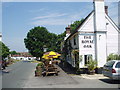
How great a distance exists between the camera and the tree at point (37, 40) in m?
62.3

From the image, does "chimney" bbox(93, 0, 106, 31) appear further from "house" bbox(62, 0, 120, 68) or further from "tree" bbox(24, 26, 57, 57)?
"tree" bbox(24, 26, 57, 57)

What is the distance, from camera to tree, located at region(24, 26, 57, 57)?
6228cm

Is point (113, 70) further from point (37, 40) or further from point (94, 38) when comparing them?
point (37, 40)

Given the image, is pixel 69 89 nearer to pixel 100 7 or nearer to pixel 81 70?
pixel 81 70

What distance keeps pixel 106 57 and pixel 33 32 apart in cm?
4721

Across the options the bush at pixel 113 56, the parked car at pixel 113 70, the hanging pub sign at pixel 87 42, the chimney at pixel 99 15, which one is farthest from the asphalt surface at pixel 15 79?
the chimney at pixel 99 15

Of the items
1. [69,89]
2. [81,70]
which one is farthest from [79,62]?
[69,89]

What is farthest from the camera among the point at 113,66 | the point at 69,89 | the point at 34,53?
the point at 34,53

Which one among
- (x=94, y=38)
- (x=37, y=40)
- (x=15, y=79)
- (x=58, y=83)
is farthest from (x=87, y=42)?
(x=37, y=40)

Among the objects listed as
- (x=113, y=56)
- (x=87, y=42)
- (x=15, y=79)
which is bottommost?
(x=15, y=79)

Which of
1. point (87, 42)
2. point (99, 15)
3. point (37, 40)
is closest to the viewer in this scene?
point (87, 42)

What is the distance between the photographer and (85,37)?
20094 mm

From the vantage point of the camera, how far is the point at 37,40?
63.8 metres

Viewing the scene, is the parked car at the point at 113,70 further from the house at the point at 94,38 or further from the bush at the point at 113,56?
the bush at the point at 113,56
